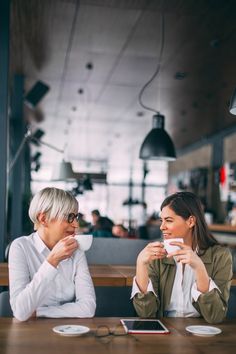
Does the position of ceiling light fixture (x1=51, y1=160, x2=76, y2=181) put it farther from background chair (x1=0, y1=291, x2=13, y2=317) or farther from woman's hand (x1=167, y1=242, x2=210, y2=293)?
woman's hand (x1=167, y1=242, x2=210, y2=293)

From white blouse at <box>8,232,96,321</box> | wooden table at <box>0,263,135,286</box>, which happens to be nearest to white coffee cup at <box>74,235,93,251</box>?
white blouse at <box>8,232,96,321</box>

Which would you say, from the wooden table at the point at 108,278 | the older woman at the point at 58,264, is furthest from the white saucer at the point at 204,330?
the wooden table at the point at 108,278

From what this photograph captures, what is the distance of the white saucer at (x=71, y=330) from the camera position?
1661mm

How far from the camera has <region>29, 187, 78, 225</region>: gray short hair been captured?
2.18m

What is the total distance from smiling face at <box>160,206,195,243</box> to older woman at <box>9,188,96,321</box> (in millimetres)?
450

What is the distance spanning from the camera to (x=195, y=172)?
12.9 meters

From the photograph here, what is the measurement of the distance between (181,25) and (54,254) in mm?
3641

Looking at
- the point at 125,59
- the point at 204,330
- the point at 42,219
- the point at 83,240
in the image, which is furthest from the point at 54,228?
the point at 125,59

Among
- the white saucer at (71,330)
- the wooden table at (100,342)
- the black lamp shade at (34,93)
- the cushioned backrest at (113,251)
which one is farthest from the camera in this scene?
the black lamp shade at (34,93)

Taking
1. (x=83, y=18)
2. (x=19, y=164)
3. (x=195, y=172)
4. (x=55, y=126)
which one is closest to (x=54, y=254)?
(x=83, y=18)

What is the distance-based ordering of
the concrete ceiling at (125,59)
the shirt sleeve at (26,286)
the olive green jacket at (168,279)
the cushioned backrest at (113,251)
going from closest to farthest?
the shirt sleeve at (26,286), the olive green jacket at (168,279), the cushioned backrest at (113,251), the concrete ceiling at (125,59)

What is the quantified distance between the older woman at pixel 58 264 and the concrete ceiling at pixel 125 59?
2.91m

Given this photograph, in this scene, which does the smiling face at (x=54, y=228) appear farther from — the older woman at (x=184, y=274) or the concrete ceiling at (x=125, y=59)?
the concrete ceiling at (x=125, y=59)

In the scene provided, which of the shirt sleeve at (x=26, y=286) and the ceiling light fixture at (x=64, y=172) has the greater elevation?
the ceiling light fixture at (x=64, y=172)
